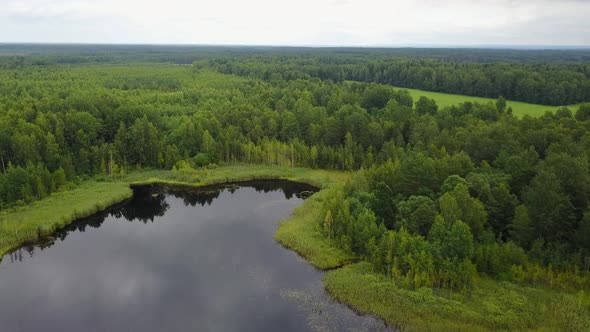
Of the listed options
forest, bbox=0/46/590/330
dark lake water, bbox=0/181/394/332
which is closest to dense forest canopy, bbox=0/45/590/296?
forest, bbox=0/46/590/330

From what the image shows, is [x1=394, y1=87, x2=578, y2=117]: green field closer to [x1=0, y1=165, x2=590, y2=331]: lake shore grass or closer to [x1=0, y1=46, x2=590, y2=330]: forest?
[x1=0, y1=46, x2=590, y2=330]: forest

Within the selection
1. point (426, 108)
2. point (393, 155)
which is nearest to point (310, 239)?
point (393, 155)

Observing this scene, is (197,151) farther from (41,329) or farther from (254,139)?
(41,329)

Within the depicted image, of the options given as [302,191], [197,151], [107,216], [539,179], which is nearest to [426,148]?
[302,191]

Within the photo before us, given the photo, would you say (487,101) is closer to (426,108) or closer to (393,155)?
(426,108)

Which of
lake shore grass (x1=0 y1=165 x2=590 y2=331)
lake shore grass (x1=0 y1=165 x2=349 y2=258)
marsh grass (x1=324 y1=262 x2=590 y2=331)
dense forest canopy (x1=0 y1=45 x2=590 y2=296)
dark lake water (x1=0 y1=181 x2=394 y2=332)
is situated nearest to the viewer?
marsh grass (x1=324 y1=262 x2=590 y2=331)

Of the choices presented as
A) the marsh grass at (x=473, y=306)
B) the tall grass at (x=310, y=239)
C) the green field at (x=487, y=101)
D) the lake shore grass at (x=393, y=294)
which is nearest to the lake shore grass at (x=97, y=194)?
the lake shore grass at (x=393, y=294)

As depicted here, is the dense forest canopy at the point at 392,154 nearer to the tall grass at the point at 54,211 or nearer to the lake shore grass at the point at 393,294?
the lake shore grass at the point at 393,294
